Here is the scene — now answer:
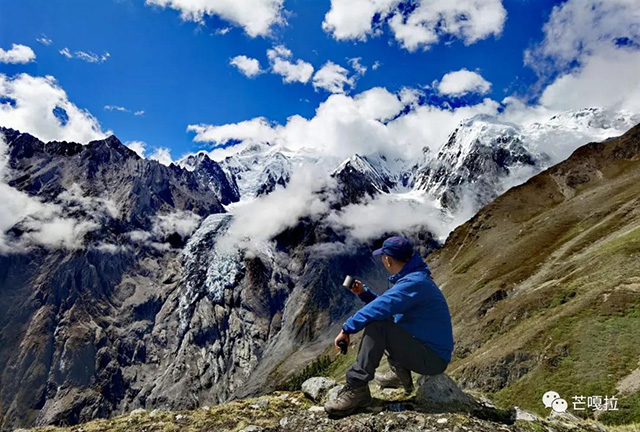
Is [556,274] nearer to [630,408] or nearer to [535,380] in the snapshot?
[535,380]

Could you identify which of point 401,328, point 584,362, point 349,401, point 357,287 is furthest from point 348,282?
point 584,362

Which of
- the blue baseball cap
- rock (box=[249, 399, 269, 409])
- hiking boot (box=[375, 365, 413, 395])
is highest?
the blue baseball cap

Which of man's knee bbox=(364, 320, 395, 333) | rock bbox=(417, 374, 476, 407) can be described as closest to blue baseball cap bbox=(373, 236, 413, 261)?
man's knee bbox=(364, 320, 395, 333)

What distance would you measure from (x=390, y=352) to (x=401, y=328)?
2.91 feet

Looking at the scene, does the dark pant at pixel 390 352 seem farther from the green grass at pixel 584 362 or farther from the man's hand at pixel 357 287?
the green grass at pixel 584 362

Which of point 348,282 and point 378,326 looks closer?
point 378,326

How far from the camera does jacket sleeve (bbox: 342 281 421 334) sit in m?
9.57

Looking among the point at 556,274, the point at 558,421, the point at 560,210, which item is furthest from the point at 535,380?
the point at 560,210

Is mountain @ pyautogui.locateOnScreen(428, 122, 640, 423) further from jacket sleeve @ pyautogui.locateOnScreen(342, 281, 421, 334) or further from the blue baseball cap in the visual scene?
jacket sleeve @ pyautogui.locateOnScreen(342, 281, 421, 334)

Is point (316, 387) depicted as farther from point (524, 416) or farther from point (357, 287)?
point (524, 416)

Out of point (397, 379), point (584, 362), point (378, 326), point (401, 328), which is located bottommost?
point (584, 362)

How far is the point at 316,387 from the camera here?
1407 cm

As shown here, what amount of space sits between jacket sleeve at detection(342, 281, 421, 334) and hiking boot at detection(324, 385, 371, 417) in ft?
6.26

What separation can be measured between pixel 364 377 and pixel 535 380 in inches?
1526
